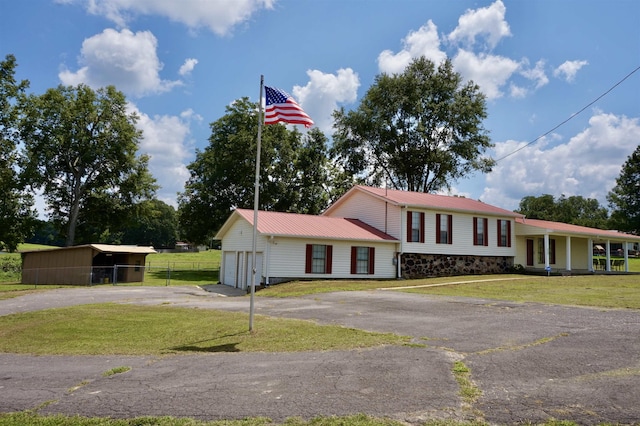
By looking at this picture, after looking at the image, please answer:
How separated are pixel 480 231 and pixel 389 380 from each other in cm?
2601

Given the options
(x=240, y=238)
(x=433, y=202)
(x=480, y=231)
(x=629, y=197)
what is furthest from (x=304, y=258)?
(x=629, y=197)

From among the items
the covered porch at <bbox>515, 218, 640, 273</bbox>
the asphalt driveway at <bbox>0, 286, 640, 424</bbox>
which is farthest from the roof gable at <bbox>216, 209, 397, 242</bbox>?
the asphalt driveway at <bbox>0, 286, 640, 424</bbox>

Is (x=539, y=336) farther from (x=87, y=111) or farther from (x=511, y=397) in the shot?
(x=87, y=111)

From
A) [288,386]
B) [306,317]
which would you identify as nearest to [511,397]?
[288,386]

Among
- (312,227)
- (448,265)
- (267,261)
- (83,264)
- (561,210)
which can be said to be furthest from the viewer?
(561,210)

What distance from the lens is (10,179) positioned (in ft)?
125

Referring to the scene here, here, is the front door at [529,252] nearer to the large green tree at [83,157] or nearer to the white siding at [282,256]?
the white siding at [282,256]

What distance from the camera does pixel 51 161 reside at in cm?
4053

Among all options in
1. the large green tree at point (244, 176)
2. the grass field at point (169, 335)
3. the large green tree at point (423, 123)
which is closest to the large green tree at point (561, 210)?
the large green tree at point (423, 123)

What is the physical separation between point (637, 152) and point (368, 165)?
3459 cm

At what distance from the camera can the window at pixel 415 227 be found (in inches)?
1074

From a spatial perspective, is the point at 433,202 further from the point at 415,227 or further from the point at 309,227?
the point at 309,227

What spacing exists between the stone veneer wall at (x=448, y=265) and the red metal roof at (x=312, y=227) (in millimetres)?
2226

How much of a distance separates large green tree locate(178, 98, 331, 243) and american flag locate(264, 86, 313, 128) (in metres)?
29.2
